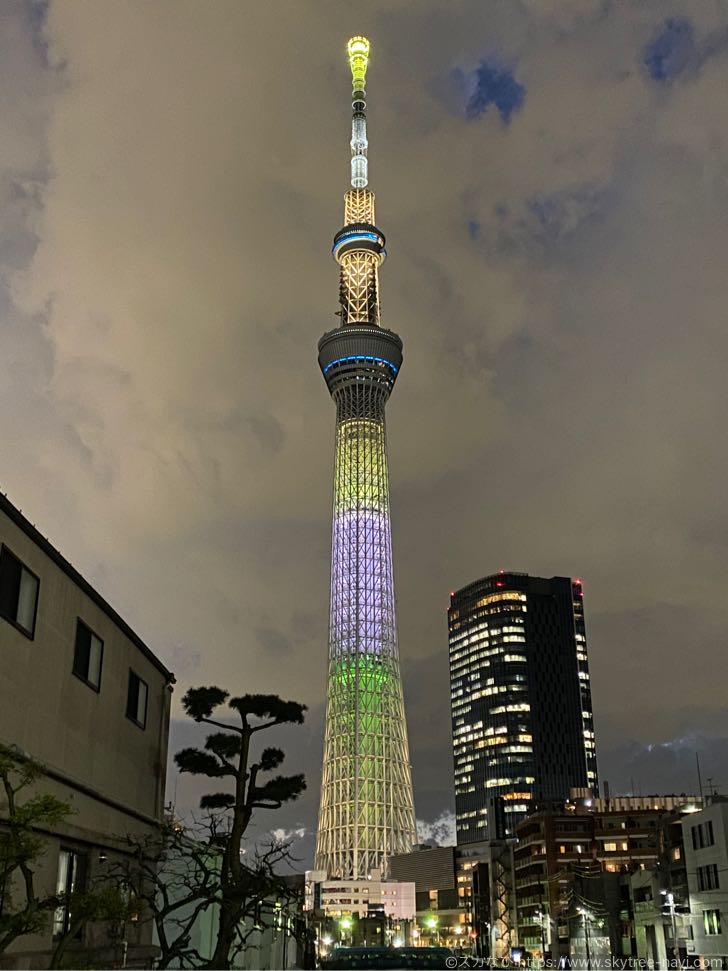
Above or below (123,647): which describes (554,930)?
below

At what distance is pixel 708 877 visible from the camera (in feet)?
235

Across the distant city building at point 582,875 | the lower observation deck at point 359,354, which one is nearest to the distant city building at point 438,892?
the distant city building at point 582,875

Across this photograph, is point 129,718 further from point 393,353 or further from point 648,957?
A: point 393,353

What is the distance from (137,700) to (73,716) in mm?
7090

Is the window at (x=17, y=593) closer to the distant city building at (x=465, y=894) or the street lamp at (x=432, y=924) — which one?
the distant city building at (x=465, y=894)

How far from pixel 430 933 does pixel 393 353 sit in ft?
347

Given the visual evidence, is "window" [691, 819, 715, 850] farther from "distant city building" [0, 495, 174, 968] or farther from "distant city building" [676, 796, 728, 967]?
"distant city building" [0, 495, 174, 968]

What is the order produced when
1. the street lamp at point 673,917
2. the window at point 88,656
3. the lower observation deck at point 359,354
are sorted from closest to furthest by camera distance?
the window at point 88,656 < the street lamp at point 673,917 < the lower observation deck at point 359,354

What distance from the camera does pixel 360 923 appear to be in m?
144

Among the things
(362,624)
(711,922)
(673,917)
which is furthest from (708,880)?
(362,624)

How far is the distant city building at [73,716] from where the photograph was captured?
2256cm

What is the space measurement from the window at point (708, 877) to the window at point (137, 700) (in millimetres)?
52861

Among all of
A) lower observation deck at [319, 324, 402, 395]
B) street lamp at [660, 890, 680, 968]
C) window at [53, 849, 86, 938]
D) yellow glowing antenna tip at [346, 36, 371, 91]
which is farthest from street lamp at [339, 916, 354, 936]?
yellow glowing antenna tip at [346, 36, 371, 91]

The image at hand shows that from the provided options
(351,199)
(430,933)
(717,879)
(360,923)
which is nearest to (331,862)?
(360,923)
